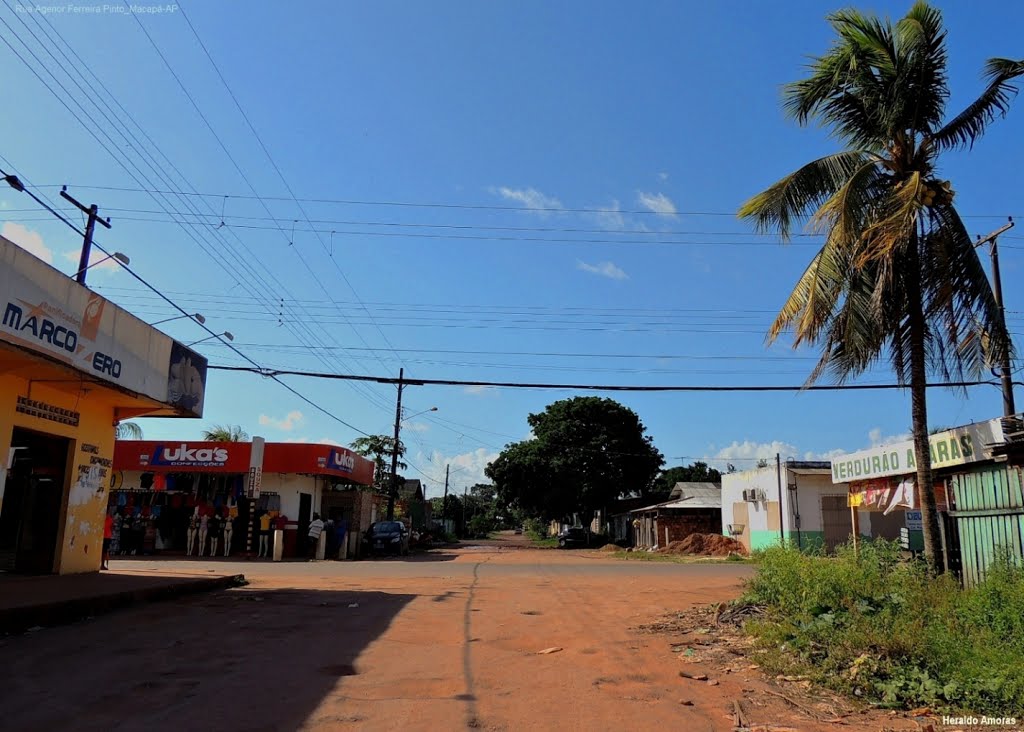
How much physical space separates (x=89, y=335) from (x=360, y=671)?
8.45m

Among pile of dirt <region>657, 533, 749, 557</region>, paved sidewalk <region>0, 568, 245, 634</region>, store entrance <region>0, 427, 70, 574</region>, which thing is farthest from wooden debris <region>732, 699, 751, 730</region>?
pile of dirt <region>657, 533, 749, 557</region>


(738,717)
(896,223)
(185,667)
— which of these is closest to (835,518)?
(896,223)

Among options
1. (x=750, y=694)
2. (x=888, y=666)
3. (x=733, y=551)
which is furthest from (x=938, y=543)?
(x=733, y=551)

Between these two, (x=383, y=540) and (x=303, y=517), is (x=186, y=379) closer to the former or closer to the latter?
(x=303, y=517)

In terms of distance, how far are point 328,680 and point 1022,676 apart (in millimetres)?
6164

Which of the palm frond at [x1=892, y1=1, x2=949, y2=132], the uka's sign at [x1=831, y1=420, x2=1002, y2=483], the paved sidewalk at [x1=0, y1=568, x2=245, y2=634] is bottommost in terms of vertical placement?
the paved sidewalk at [x1=0, y1=568, x2=245, y2=634]

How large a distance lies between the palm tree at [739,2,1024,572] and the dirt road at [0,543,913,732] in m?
5.92

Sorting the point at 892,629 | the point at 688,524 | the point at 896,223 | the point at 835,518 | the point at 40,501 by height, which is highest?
the point at 896,223

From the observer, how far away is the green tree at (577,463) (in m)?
49.1

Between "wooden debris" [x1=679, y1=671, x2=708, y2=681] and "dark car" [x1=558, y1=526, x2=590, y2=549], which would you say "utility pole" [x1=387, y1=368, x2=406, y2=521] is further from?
"wooden debris" [x1=679, y1=671, x2=708, y2=681]

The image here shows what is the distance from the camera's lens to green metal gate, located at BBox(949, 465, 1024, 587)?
10.8 metres

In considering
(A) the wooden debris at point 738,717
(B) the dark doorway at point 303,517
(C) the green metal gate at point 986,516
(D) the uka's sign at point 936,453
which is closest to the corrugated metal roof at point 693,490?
(B) the dark doorway at point 303,517

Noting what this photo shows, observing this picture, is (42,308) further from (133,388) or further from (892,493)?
(892,493)

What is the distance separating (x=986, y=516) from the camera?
454 inches
